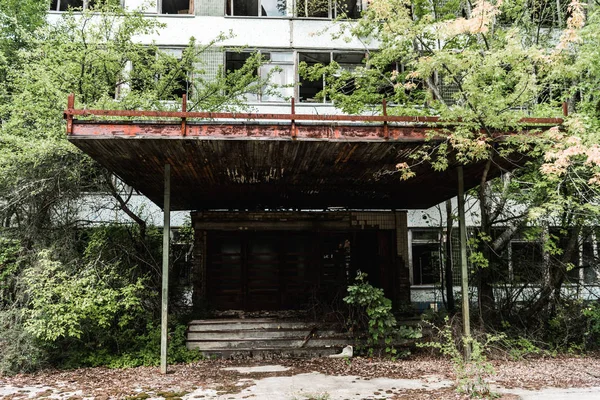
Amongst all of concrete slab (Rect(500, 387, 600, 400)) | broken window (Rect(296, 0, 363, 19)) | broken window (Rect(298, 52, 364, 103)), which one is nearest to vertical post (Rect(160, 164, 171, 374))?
concrete slab (Rect(500, 387, 600, 400))

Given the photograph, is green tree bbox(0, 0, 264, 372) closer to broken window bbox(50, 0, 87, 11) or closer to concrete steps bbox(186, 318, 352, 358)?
concrete steps bbox(186, 318, 352, 358)

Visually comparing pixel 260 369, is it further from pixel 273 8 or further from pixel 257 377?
pixel 273 8

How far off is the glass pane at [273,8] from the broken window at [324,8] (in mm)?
505

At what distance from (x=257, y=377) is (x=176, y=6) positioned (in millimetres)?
13056

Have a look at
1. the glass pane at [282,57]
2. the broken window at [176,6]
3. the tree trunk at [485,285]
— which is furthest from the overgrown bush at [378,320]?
the broken window at [176,6]

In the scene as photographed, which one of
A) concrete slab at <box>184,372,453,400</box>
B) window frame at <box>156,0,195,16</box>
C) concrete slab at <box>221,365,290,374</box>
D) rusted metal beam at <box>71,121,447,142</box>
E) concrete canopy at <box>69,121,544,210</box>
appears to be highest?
window frame at <box>156,0,195,16</box>

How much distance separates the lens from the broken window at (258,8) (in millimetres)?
15906

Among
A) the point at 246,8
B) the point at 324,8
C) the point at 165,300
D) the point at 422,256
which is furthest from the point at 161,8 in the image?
the point at 422,256

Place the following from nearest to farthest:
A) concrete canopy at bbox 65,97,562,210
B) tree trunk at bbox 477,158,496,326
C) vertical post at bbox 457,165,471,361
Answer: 1. concrete canopy at bbox 65,97,562,210
2. vertical post at bbox 457,165,471,361
3. tree trunk at bbox 477,158,496,326

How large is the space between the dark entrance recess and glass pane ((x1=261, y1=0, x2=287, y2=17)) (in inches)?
314

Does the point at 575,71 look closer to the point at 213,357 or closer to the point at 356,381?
the point at 356,381

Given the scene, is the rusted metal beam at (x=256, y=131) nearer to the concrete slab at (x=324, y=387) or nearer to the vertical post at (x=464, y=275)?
the vertical post at (x=464, y=275)

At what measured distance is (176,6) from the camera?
15.9m

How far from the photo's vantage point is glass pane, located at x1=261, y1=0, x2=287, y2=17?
15969mm
